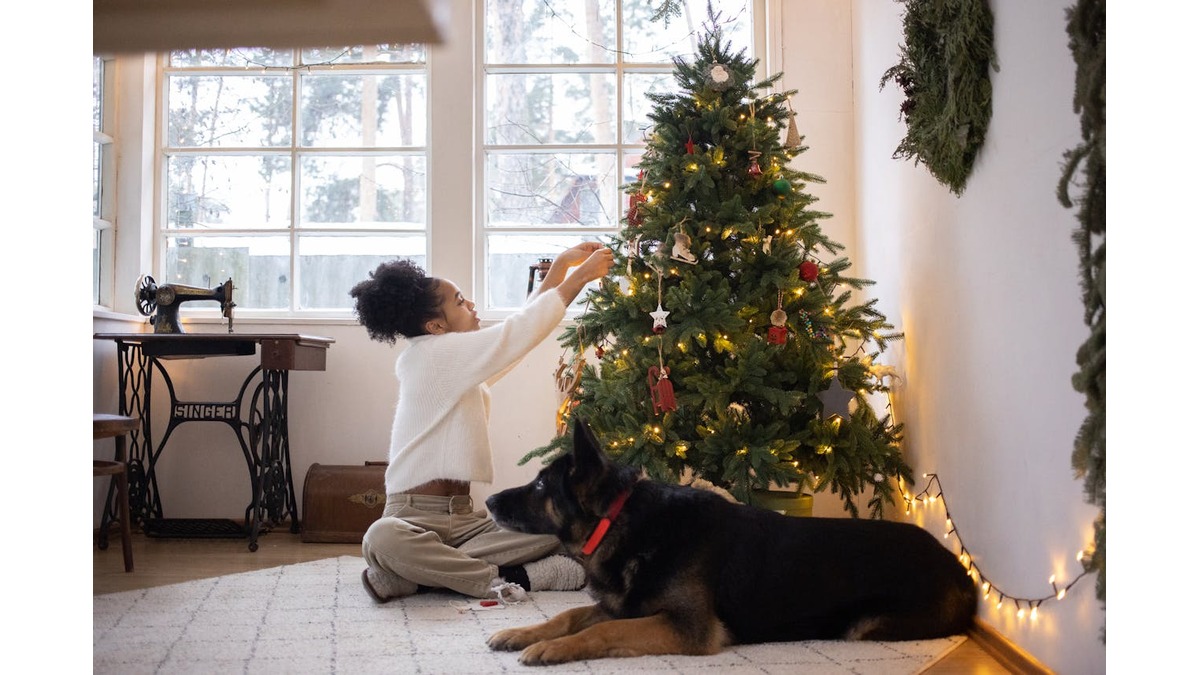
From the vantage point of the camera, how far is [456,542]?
3.08 metres

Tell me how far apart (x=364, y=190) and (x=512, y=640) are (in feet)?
10.0

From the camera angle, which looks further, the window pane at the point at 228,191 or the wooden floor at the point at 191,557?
the window pane at the point at 228,191

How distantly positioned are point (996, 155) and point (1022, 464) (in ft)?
2.33

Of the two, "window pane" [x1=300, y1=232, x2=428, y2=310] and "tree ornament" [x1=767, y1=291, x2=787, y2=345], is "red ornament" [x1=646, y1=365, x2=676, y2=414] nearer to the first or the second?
"tree ornament" [x1=767, y1=291, x2=787, y2=345]

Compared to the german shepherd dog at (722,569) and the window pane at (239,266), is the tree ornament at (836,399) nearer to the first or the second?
the german shepherd dog at (722,569)

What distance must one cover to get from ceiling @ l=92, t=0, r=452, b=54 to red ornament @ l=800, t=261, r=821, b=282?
8.71 ft

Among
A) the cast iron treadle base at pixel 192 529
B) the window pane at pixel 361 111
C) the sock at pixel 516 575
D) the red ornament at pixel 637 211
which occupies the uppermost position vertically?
the window pane at pixel 361 111

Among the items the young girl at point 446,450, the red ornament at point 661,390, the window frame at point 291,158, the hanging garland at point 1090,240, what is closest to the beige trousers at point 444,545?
the young girl at point 446,450

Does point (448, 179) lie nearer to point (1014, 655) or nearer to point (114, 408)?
point (114, 408)

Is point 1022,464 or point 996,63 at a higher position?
point 996,63

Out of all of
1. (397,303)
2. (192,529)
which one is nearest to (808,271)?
(397,303)

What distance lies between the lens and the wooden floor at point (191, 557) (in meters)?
3.27

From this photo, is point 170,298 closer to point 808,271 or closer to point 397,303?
point 397,303
